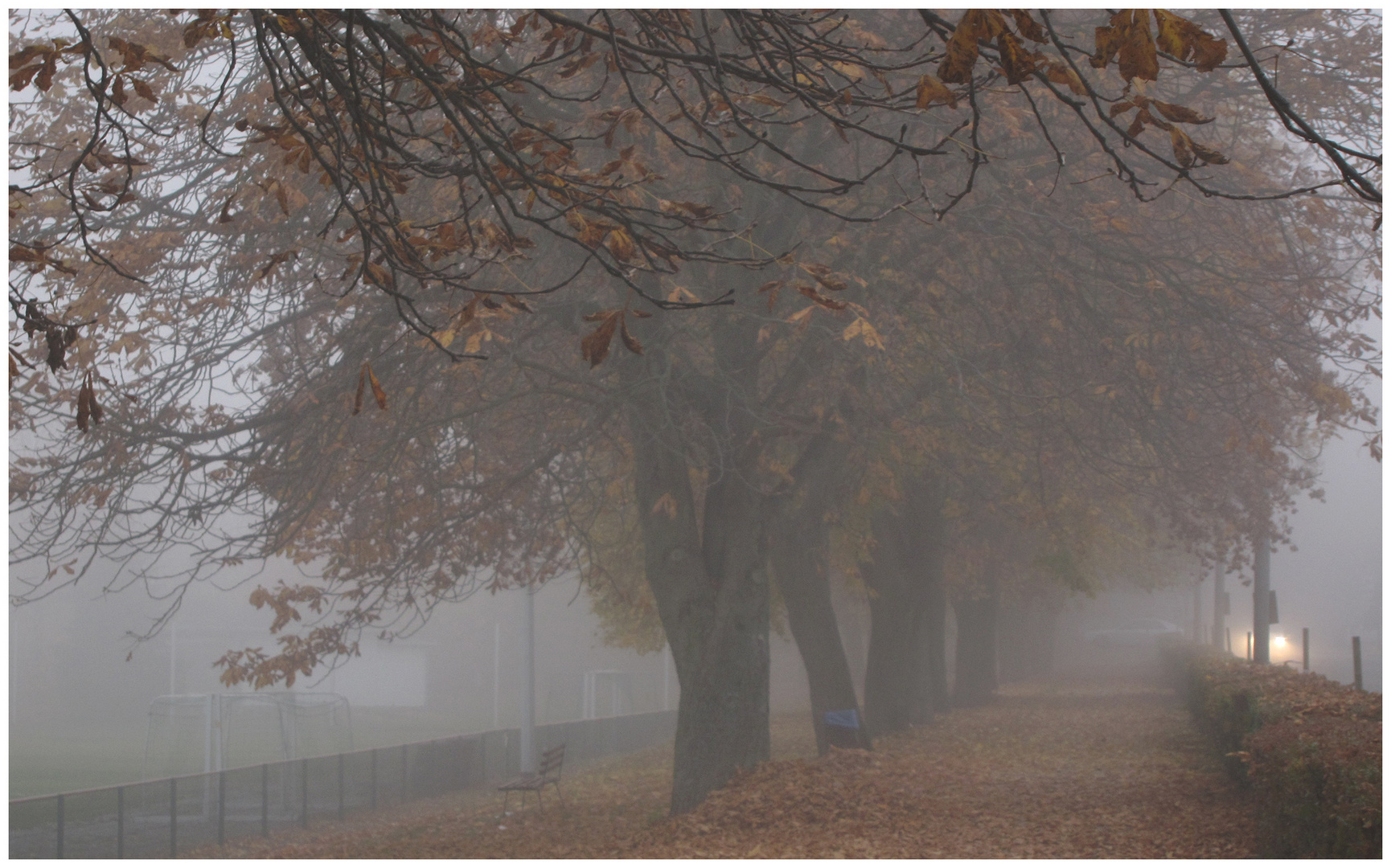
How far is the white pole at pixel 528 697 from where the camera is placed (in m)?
22.0

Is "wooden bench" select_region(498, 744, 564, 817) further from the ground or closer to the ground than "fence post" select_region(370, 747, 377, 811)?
further from the ground

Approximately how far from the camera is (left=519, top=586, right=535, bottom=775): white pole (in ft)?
72.0

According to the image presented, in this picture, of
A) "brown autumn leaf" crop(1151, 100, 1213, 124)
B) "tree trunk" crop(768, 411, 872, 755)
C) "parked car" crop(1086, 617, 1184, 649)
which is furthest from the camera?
"parked car" crop(1086, 617, 1184, 649)

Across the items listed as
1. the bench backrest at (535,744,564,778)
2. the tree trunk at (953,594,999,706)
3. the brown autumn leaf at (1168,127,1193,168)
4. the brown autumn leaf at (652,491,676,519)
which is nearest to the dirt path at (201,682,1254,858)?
the bench backrest at (535,744,564,778)

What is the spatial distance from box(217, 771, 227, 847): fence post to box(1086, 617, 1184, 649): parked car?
2094 inches

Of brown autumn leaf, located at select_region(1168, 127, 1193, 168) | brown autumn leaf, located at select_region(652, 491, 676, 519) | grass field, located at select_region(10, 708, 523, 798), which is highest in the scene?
brown autumn leaf, located at select_region(1168, 127, 1193, 168)

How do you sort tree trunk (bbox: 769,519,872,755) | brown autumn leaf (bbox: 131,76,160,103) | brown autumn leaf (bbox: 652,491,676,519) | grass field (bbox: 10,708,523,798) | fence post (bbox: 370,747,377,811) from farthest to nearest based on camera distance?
1. grass field (bbox: 10,708,523,798)
2. fence post (bbox: 370,747,377,811)
3. tree trunk (bbox: 769,519,872,755)
4. brown autumn leaf (bbox: 652,491,676,519)
5. brown autumn leaf (bbox: 131,76,160,103)

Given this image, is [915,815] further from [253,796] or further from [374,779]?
[374,779]

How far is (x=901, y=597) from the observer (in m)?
19.4

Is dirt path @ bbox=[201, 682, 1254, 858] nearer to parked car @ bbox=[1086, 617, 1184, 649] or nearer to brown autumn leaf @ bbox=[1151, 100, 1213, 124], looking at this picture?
brown autumn leaf @ bbox=[1151, 100, 1213, 124]

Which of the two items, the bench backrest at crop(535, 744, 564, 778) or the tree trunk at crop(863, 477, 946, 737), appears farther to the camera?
the tree trunk at crop(863, 477, 946, 737)

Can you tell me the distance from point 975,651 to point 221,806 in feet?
56.8

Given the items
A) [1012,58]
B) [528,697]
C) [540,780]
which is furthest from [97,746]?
[1012,58]

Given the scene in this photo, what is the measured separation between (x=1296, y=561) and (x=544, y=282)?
97.7 metres
